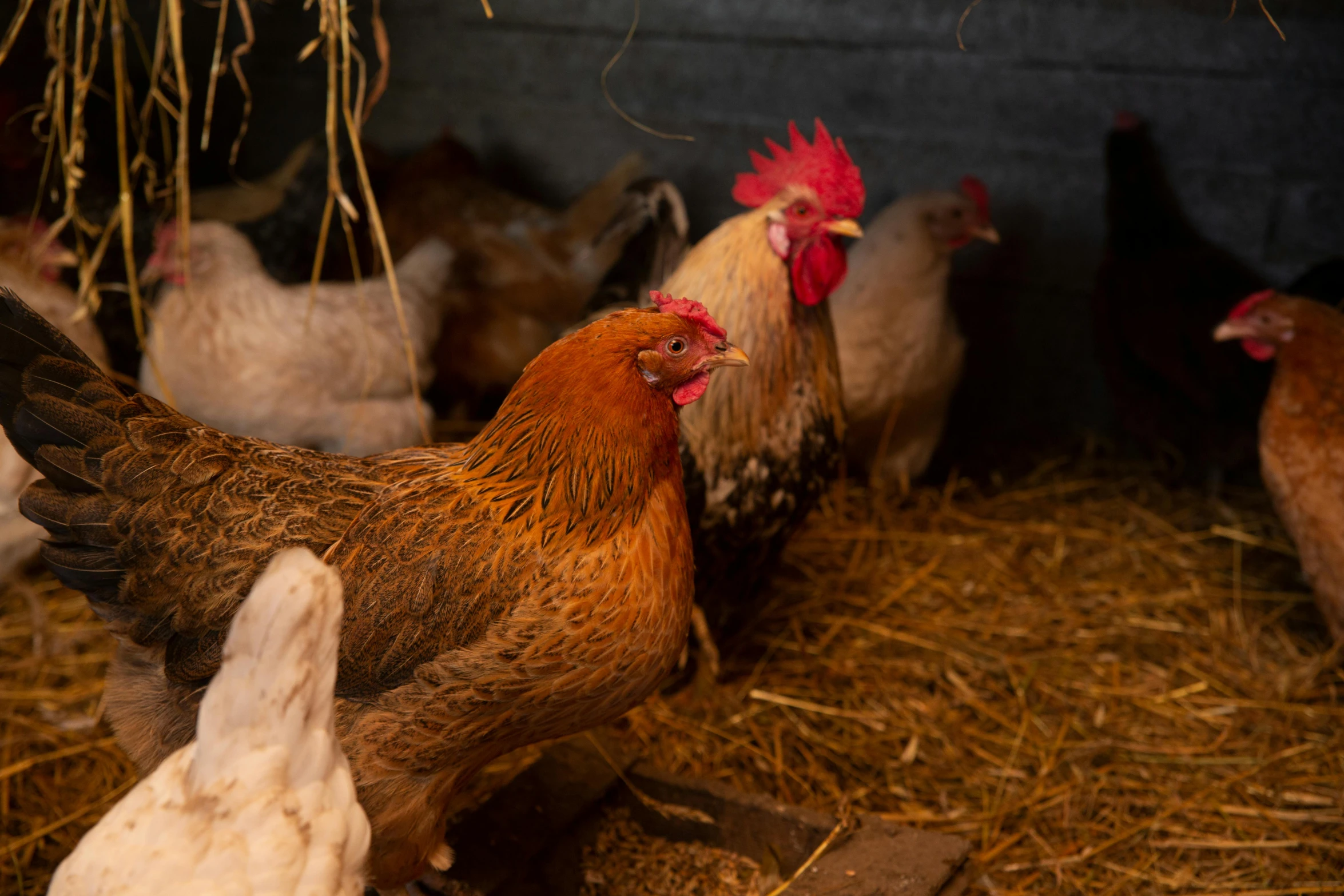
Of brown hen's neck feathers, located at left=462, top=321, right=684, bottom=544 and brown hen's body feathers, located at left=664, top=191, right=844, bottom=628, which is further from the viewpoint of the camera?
brown hen's body feathers, located at left=664, top=191, right=844, bottom=628

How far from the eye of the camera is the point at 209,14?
149 inches

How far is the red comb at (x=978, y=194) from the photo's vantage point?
134 inches

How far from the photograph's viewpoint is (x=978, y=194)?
11.2 ft

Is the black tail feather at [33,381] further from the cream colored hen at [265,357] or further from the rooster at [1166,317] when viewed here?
the rooster at [1166,317]

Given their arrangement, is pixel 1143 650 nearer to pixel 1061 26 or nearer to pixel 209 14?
pixel 1061 26

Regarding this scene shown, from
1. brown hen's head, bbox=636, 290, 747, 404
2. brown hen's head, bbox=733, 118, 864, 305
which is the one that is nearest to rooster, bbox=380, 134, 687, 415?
brown hen's head, bbox=733, 118, 864, 305

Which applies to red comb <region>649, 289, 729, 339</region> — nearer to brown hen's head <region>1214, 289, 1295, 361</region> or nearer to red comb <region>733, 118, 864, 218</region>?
red comb <region>733, 118, 864, 218</region>

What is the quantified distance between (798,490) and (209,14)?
9.89ft

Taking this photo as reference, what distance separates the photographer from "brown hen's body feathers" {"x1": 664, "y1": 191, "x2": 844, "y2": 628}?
2.39 metres

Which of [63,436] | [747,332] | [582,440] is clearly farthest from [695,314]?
[63,436]

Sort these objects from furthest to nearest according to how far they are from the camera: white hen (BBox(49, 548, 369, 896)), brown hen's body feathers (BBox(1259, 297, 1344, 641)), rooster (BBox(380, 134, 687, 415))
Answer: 1. rooster (BBox(380, 134, 687, 415))
2. brown hen's body feathers (BBox(1259, 297, 1344, 641))
3. white hen (BBox(49, 548, 369, 896))

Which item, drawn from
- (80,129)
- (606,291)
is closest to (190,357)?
→ (80,129)

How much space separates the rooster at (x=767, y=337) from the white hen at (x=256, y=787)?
1.23 meters

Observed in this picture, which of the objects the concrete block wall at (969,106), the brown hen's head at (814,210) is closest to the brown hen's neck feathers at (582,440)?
the brown hen's head at (814,210)
